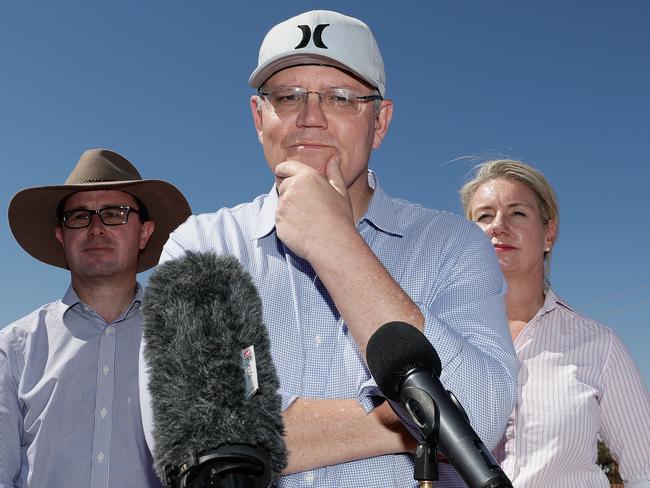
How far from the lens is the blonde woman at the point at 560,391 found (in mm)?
4660

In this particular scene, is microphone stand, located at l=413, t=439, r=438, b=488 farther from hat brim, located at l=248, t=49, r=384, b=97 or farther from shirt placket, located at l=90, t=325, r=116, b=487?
shirt placket, located at l=90, t=325, r=116, b=487

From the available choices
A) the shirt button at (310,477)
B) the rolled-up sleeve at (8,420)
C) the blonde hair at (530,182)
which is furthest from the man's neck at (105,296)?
the shirt button at (310,477)

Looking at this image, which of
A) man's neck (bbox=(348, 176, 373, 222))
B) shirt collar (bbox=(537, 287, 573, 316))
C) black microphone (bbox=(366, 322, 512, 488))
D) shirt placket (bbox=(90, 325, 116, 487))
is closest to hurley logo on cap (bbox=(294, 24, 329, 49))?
man's neck (bbox=(348, 176, 373, 222))

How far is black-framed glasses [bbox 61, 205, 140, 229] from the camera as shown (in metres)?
5.89

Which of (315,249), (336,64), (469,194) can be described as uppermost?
(469,194)

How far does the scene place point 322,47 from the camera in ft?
9.40

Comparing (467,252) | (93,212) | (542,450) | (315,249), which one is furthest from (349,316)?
(93,212)

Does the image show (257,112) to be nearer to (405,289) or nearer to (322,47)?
(322,47)

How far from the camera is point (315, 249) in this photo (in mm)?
2314

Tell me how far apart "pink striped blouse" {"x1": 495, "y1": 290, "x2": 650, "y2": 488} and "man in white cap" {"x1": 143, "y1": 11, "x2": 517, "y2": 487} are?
223cm

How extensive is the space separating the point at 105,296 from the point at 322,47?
139 inches

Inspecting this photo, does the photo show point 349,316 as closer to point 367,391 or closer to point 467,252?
point 367,391

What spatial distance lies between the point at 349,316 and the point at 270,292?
0.72 meters

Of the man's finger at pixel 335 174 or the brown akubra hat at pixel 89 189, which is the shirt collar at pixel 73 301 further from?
the man's finger at pixel 335 174
